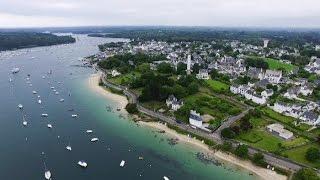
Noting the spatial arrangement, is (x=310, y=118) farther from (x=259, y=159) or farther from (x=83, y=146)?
(x=83, y=146)

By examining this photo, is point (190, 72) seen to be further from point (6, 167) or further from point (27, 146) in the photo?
point (6, 167)

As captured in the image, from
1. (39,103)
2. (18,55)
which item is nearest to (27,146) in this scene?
(39,103)

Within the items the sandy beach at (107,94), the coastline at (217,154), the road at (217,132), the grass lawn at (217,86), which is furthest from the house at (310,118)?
the sandy beach at (107,94)

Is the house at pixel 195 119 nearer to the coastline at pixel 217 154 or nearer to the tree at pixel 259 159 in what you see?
the coastline at pixel 217 154

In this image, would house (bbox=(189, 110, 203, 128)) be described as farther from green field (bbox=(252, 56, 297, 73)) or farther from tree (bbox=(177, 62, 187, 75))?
green field (bbox=(252, 56, 297, 73))

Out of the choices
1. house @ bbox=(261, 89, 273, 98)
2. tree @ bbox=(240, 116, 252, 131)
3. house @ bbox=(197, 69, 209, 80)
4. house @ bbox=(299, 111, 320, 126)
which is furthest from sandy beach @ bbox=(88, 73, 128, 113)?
house @ bbox=(299, 111, 320, 126)

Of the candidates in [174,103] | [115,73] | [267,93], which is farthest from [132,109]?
[115,73]

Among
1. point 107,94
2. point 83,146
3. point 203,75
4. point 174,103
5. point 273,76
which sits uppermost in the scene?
point 174,103
